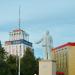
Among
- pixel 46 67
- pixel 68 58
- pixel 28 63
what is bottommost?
pixel 46 67

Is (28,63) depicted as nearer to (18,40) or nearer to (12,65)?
(12,65)

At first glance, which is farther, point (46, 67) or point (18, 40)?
point (18, 40)

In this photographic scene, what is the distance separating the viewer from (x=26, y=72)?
52.2m

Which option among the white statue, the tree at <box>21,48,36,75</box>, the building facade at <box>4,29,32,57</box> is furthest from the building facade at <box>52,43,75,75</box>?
the white statue

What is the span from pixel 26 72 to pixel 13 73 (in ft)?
6.12

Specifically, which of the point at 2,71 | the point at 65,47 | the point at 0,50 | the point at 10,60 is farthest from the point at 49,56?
the point at 10,60

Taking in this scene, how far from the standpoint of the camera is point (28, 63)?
55188mm

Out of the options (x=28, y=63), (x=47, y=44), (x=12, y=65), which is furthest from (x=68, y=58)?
(x=47, y=44)

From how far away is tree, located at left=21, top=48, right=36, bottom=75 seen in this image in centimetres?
5227

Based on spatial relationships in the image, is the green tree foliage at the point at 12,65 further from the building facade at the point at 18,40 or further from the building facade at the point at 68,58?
the building facade at the point at 68,58

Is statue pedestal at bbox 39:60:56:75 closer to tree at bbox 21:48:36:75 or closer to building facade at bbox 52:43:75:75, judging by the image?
tree at bbox 21:48:36:75

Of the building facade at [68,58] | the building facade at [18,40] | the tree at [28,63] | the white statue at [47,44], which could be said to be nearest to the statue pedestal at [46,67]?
the white statue at [47,44]

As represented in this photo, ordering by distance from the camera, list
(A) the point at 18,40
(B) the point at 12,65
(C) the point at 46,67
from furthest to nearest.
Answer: (B) the point at 12,65 < (A) the point at 18,40 < (C) the point at 46,67

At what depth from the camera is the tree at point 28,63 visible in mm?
52272
